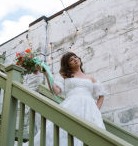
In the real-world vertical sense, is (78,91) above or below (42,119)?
above

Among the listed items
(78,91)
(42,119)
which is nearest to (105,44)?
(78,91)

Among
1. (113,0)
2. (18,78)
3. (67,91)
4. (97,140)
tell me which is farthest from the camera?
(113,0)

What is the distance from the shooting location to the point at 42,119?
81.4 inches

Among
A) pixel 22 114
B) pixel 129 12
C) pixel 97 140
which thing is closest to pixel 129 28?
pixel 129 12

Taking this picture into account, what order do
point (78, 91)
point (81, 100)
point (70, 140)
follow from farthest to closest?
point (78, 91) < point (81, 100) < point (70, 140)

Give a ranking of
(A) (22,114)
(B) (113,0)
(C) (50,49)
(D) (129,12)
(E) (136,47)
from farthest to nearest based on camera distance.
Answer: (C) (50,49) < (B) (113,0) < (D) (129,12) < (E) (136,47) < (A) (22,114)

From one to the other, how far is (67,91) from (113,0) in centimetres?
220

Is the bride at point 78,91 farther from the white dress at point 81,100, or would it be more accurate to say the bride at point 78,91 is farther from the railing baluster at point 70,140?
the railing baluster at point 70,140

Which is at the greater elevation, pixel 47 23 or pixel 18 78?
pixel 47 23

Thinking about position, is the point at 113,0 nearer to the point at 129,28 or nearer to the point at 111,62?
the point at 129,28

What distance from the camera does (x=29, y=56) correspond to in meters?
3.23

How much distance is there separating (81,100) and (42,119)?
0.86 metres

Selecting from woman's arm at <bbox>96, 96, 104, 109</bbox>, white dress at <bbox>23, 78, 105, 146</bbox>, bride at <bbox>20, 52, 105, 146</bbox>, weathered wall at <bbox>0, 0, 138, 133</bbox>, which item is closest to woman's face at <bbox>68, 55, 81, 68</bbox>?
bride at <bbox>20, 52, 105, 146</bbox>

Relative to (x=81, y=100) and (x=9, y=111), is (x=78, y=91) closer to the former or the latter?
(x=81, y=100)
